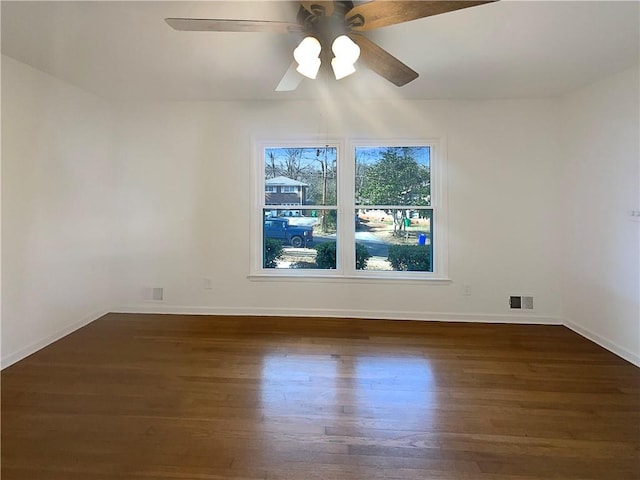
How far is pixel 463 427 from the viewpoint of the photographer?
1969 millimetres

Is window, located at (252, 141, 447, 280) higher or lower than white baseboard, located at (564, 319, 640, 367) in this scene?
higher

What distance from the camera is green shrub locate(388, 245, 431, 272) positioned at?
155 inches

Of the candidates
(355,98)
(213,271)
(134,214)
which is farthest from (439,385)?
(134,214)

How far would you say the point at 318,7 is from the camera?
1.75 metres

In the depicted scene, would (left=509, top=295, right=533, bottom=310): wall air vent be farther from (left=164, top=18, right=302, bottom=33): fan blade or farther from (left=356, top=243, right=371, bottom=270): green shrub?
(left=164, top=18, right=302, bottom=33): fan blade

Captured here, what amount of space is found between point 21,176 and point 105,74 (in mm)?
1135

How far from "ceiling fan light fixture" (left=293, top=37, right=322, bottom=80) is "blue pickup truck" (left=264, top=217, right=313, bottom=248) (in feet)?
7.12

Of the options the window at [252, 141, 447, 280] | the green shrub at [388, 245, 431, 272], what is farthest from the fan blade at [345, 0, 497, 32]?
the green shrub at [388, 245, 431, 272]

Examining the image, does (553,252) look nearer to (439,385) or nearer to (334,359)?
(439,385)

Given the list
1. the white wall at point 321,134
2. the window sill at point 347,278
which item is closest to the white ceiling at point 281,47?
the white wall at point 321,134

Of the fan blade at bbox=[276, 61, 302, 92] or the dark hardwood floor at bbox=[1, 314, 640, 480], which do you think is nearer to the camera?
the dark hardwood floor at bbox=[1, 314, 640, 480]

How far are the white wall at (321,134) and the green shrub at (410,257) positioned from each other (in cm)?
23

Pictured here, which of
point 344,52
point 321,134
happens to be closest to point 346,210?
point 321,134

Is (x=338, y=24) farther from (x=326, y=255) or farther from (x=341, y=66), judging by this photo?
(x=326, y=255)
